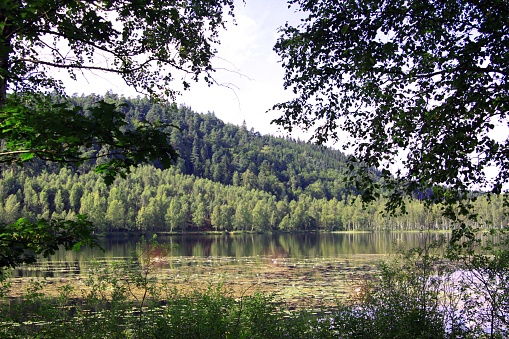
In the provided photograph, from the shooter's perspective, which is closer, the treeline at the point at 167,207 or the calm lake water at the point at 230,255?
the calm lake water at the point at 230,255

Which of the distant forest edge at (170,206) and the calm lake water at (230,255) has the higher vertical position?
the distant forest edge at (170,206)

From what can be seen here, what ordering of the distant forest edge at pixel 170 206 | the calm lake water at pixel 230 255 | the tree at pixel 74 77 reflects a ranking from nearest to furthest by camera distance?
the tree at pixel 74 77, the calm lake water at pixel 230 255, the distant forest edge at pixel 170 206

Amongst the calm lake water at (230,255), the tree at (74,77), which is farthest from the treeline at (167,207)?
the tree at (74,77)

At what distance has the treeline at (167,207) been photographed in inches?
3563

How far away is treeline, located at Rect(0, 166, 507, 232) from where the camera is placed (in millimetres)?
90500

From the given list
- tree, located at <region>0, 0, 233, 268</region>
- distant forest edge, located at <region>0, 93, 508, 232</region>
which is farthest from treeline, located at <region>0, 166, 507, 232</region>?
tree, located at <region>0, 0, 233, 268</region>

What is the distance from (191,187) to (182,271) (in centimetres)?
11649

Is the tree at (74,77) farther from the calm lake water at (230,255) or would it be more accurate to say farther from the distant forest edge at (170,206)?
the distant forest edge at (170,206)

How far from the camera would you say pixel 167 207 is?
348 feet

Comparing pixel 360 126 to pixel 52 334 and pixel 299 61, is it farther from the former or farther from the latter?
pixel 52 334

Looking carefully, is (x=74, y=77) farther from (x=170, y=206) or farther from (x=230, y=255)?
(x=170, y=206)

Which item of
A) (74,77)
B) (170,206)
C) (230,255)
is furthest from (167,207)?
(74,77)

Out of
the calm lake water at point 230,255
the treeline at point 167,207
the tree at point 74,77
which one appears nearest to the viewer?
the tree at point 74,77

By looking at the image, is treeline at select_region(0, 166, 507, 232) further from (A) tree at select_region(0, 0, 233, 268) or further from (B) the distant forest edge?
(A) tree at select_region(0, 0, 233, 268)
